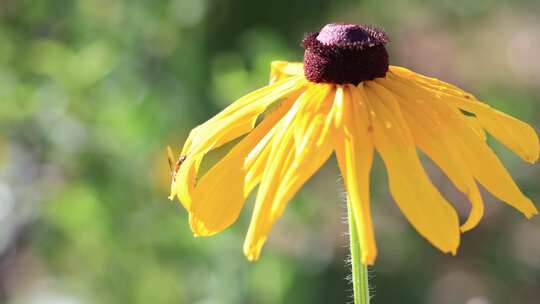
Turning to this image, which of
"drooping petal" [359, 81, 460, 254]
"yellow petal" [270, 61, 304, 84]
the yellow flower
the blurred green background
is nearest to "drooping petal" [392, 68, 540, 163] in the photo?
the yellow flower

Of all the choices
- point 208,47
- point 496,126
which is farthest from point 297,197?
point 496,126

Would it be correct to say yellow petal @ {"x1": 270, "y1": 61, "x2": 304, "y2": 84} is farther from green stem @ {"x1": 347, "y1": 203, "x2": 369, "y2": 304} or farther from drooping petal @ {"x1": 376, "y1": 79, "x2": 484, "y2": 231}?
green stem @ {"x1": 347, "y1": 203, "x2": 369, "y2": 304}

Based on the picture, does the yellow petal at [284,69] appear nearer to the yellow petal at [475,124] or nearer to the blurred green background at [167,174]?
the yellow petal at [475,124]

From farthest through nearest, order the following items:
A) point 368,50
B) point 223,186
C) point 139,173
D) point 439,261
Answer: point 439,261 < point 139,173 < point 368,50 < point 223,186

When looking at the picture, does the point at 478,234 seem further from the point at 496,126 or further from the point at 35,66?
the point at 496,126

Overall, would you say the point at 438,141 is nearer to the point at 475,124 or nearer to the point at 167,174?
the point at 475,124

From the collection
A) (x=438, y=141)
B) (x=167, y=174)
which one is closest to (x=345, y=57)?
(x=438, y=141)
